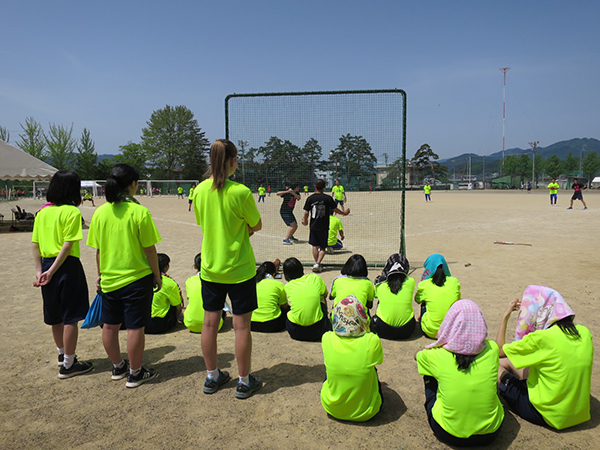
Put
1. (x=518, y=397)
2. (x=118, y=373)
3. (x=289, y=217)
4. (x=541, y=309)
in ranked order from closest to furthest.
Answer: (x=541, y=309), (x=518, y=397), (x=118, y=373), (x=289, y=217)

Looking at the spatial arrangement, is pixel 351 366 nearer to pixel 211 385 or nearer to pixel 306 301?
pixel 211 385

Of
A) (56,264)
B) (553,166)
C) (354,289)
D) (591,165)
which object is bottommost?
(354,289)

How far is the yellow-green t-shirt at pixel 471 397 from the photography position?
2418 mm

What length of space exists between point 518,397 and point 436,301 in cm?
141

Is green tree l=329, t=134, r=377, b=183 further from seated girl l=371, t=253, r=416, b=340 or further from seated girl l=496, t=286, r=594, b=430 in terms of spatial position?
seated girl l=496, t=286, r=594, b=430

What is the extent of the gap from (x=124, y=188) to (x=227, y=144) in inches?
35.4

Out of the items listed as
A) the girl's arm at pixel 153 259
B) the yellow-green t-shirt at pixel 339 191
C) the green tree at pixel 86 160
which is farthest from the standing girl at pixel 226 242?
the green tree at pixel 86 160

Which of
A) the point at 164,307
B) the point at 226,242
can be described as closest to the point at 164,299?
the point at 164,307

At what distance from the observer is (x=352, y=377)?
2.68 metres

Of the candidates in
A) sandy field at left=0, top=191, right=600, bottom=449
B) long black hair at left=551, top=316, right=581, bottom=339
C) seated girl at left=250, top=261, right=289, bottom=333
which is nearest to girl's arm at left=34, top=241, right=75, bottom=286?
sandy field at left=0, top=191, right=600, bottom=449

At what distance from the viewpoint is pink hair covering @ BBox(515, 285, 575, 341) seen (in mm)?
2578

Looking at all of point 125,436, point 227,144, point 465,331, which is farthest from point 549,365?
point 125,436

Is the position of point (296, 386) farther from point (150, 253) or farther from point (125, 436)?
point (150, 253)

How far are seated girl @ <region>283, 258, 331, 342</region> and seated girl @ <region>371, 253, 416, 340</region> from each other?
592 mm
